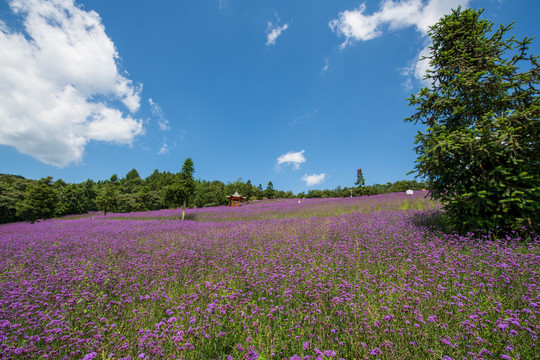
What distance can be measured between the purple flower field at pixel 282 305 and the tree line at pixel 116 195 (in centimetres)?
1474

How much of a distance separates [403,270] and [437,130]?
5.34 m

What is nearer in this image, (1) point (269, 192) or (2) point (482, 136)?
(2) point (482, 136)

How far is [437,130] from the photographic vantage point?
7051 mm

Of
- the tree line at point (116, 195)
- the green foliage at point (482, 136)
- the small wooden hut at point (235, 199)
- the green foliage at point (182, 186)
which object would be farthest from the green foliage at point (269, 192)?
the green foliage at point (482, 136)

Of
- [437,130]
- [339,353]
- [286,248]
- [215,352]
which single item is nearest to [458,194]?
[437,130]

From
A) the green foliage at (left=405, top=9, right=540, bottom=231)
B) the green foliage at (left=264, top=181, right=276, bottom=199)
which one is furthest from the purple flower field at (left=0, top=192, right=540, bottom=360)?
the green foliage at (left=264, top=181, right=276, bottom=199)

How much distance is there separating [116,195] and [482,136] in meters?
55.0

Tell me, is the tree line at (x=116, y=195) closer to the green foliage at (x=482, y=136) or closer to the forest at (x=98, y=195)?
the forest at (x=98, y=195)

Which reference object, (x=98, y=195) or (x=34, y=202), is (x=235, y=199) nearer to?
(x=34, y=202)

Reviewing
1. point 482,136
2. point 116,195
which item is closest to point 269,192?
point 116,195

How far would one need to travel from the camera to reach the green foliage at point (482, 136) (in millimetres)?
5914

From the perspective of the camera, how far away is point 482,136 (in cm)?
591

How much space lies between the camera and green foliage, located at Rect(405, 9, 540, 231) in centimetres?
591

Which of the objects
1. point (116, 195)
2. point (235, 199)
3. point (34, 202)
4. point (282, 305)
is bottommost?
point (282, 305)
